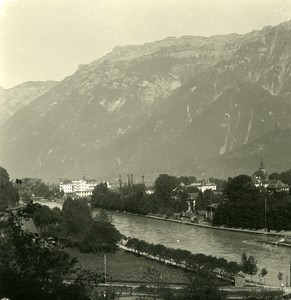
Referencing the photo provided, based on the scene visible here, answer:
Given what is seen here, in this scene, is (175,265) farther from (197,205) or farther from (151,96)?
(151,96)

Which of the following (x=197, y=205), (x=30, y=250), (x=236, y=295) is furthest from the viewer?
(x=197, y=205)

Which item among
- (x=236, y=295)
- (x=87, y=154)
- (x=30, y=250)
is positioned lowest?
(x=236, y=295)

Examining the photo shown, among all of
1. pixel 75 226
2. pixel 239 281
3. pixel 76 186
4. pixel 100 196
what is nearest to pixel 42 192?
pixel 76 186

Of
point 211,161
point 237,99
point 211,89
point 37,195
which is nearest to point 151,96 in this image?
point 211,89

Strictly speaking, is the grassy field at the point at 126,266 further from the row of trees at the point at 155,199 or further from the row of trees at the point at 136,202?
the row of trees at the point at 136,202

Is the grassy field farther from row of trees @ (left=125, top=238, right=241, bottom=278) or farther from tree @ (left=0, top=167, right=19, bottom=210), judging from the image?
tree @ (left=0, top=167, right=19, bottom=210)

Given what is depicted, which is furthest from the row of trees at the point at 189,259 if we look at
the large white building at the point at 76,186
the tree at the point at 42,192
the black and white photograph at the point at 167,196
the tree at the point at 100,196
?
the large white building at the point at 76,186

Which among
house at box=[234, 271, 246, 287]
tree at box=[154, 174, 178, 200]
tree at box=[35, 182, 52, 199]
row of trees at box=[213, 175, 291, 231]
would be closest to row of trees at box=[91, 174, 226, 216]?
tree at box=[154, 174, 178, 200]
